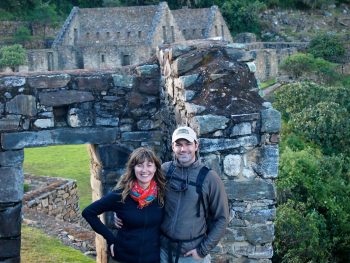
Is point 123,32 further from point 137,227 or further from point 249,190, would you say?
point 137,227

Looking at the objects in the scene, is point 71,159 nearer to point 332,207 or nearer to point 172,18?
point 332,207

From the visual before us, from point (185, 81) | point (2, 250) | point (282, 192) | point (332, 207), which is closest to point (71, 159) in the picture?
point (282, 192)

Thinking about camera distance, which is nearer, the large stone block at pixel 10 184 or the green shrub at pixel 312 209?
the large stone block at pixel 10 184

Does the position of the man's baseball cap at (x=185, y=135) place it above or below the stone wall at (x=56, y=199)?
above

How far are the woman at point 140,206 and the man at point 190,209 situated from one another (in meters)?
0.09

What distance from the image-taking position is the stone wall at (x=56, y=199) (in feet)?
36.2

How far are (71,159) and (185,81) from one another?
12922mm

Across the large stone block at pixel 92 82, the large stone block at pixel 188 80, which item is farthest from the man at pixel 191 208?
the large stone block at pixel 92 82

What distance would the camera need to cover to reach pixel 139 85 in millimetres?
7164

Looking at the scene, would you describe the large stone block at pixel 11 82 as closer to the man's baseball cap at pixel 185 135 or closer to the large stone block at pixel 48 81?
the large stone block at pixel 48 81

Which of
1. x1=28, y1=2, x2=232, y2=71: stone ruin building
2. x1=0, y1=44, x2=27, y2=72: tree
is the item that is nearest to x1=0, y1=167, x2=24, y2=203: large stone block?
x1=0, y1=44, x2=27, y2=72: tree

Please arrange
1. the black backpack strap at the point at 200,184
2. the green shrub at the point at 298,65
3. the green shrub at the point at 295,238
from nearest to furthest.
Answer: the black backpack strap at the point at 200,184 → the green shrub at the point at 295,238 → the green shrub at the point at 298,65

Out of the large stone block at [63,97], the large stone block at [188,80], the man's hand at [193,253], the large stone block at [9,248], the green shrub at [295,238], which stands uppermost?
the large stone block at [188,80]

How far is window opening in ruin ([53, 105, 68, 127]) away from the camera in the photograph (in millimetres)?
6873
